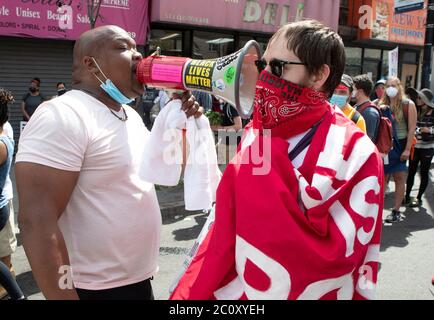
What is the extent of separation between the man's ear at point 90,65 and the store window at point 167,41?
29.7 feet

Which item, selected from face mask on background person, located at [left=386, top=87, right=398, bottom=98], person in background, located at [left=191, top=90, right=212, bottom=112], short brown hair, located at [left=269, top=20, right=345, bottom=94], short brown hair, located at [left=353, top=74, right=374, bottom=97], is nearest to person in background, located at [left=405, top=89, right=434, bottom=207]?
face mask on background person, located at [left=386, top=87, right=398, bottom=98]

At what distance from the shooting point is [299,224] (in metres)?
1.23

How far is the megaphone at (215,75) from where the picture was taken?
1539 mm

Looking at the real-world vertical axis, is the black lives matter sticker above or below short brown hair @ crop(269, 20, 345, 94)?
below

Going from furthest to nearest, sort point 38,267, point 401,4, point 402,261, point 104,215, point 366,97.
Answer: point 401,4, point 366,97, point 402,261, point 104,215, point 38,267

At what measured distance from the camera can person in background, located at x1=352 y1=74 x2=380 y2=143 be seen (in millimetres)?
4758

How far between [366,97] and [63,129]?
415 cm

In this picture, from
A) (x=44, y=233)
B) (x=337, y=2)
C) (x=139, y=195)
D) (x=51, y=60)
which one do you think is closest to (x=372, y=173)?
(x=139, y=195)

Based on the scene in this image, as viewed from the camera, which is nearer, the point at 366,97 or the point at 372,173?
the point at 372,173

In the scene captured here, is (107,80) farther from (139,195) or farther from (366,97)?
(366,97)

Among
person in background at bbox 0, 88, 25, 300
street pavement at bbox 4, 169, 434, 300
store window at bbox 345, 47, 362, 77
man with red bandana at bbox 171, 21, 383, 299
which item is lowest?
street pavement at bbox 4, 169, 434, 300

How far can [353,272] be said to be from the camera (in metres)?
1.34

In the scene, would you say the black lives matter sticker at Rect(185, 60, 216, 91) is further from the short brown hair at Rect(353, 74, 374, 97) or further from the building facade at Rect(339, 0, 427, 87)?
the building facade at Rect(339, 0, 427, 87)

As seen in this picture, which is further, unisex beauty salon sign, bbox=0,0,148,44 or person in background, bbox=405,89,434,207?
unisex beauty salon sign, bbox=0,0,148,44
